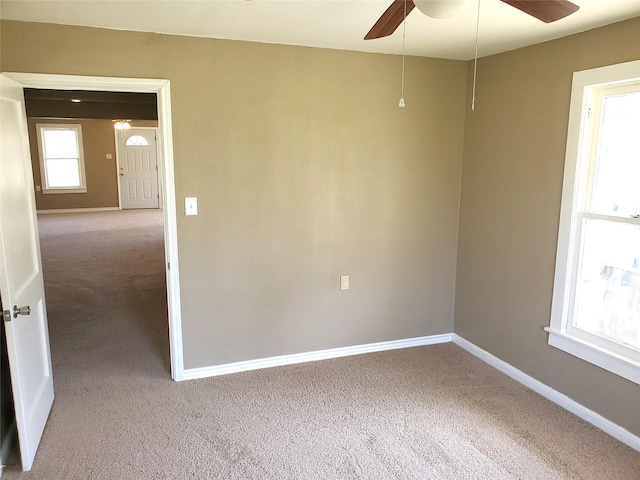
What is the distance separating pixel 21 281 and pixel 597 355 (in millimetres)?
3102

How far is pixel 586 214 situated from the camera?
104 inches

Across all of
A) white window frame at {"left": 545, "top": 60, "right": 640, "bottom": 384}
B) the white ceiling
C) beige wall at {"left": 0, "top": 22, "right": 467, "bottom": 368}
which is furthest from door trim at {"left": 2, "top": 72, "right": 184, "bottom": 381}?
white window frame at {"left": 545, "top": 60, "right": 640, "bottom": 384}

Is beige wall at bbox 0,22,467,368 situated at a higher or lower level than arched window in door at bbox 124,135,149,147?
lower

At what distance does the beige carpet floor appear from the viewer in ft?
7.43

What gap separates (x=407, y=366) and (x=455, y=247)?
1032 mm

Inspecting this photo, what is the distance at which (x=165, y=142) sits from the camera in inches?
112

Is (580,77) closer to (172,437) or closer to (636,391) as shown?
(636,391)

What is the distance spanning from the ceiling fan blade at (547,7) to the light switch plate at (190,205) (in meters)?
2.10

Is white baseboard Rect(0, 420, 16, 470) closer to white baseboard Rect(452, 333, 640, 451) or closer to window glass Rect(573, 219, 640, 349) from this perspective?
white baseboard Rect(452, 333, 640, 451)

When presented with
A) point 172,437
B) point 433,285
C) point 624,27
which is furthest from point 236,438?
point 624,27

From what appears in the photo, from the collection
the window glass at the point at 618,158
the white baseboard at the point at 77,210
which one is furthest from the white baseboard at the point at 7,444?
the white baseboard at the point at 77,210

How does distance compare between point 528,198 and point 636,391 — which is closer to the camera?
point 636,391

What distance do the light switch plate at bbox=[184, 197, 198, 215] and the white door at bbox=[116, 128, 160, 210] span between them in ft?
30.1

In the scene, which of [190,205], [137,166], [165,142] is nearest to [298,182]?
[190,205]
